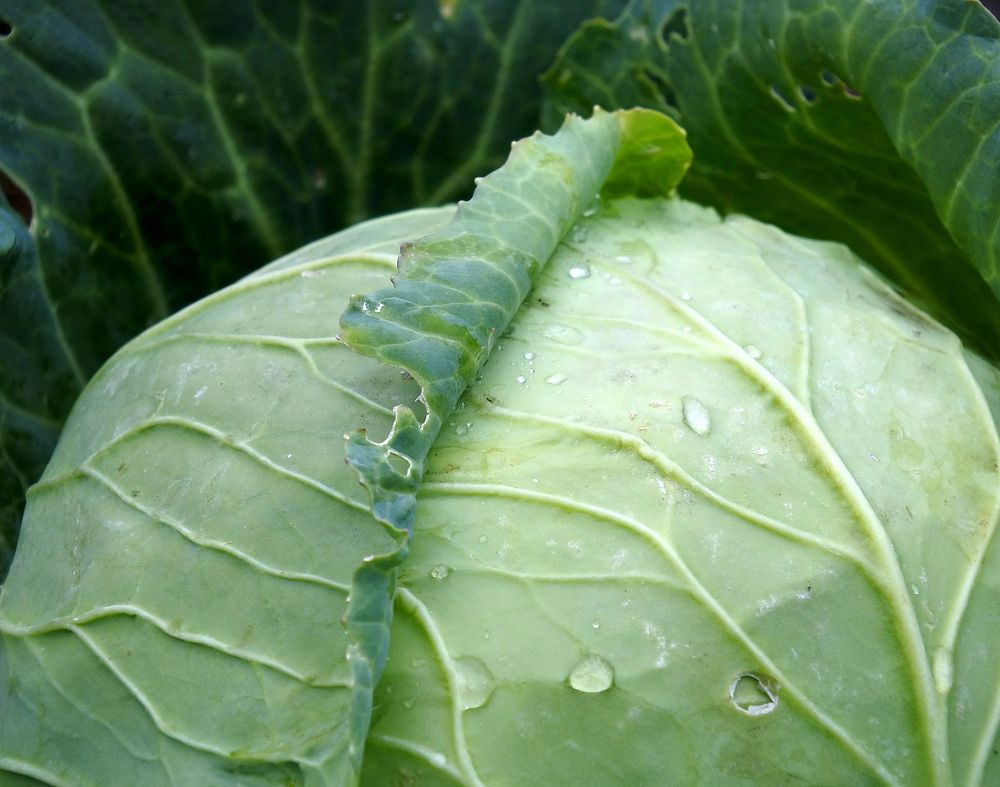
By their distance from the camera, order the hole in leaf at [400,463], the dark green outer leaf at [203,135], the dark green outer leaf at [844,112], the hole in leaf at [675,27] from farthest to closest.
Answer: the hole in leaf at [675,27]
the dark green outer leaf at [203,135]
the dark green outer leaf at [844,112]
the hole in leaf at [400,463]

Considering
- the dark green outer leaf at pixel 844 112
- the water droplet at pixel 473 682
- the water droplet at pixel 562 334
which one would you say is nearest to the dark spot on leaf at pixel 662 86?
the dark green outer leaf at pixel 844 112

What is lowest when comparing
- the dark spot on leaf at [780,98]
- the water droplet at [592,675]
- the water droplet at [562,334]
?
the water droplet at [592,675]

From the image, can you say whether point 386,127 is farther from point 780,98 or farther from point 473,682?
point 473,682

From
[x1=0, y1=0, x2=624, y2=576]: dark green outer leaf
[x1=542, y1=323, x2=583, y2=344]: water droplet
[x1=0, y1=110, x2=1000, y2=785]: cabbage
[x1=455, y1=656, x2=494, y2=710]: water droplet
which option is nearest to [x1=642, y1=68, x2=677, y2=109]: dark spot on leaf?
[x1=0, y1=0, x2=624, y2=576]: dark green outer leaf

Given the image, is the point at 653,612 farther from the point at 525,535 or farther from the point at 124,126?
the point at 124,126

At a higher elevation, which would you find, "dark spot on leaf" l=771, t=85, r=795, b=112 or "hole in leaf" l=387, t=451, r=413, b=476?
"dark spot on leaf" l=771, t=85, r=795, b=112

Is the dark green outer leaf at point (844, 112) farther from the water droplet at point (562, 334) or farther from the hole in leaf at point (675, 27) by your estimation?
the water droplet at point (562, 334)

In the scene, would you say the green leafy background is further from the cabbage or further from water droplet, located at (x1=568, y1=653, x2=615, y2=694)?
water droplet, located at (x1=568, y1=653, x2=615, y2=694)
